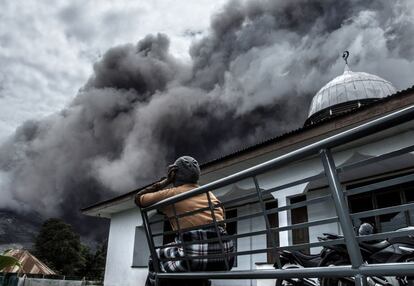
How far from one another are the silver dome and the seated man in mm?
17595

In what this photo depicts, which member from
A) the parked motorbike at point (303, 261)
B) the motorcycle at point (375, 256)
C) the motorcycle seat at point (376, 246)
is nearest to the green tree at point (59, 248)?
the parked motorbike at point (303, 261)

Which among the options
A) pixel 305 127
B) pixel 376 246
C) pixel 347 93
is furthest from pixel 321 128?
pixel 347 93

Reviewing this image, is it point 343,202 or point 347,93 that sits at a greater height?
point 347,93

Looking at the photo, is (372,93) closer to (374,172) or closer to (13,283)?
(374,172)

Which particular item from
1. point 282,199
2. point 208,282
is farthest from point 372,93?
point 208,282

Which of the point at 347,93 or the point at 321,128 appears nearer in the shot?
the point at 321,128

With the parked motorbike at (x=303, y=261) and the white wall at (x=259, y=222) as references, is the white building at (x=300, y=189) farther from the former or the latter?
the parked motorbike at (x=303, y=261)

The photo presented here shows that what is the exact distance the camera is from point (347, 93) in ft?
61.8

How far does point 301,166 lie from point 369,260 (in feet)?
19.9

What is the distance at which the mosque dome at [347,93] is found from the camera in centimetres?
1841

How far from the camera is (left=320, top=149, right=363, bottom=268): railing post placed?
4.03ft

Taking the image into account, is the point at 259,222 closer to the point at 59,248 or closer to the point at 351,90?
the point at 351,90

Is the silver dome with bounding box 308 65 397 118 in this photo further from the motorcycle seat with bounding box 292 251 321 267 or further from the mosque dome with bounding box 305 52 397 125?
the motorcycle seat with bounding box 292 251 321 267

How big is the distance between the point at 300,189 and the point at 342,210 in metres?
7.25
